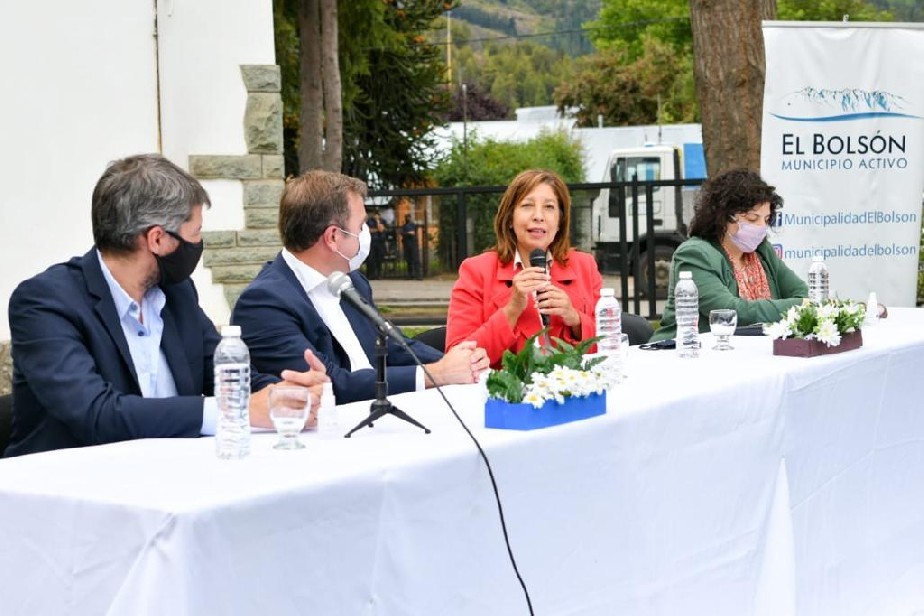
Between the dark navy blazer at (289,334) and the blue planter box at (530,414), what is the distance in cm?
83

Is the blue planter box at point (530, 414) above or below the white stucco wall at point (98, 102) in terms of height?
below

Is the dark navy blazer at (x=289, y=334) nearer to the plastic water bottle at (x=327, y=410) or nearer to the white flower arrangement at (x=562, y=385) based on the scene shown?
the plastic water bottle at (x=327, y=410)

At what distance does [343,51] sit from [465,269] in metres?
12.4

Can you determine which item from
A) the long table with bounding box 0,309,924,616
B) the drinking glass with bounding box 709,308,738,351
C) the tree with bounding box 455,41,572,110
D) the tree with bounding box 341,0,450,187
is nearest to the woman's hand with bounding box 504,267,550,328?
the long table with bounding box 0,309,924,616

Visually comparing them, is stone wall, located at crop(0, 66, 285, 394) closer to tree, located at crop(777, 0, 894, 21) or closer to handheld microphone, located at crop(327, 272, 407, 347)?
handheld microphone, located at crop(327, 272, 407, 347)

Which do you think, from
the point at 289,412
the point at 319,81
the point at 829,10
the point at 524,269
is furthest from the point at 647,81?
the point at 289,412

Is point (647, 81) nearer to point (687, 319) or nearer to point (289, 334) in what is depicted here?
point (687, 319)

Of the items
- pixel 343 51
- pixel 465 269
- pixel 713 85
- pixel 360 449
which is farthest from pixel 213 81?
pixel 343 51

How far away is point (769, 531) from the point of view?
390cm

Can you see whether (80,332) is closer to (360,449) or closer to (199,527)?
(360,449)

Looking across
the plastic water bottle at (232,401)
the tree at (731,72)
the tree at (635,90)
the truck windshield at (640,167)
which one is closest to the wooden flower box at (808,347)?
the plastic water bottle at (232,401)

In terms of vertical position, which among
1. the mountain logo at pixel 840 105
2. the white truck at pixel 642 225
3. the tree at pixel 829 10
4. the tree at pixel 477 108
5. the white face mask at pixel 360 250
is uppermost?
the tree at pixel 829 10

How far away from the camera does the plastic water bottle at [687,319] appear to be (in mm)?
4586

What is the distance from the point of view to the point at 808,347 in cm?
440
